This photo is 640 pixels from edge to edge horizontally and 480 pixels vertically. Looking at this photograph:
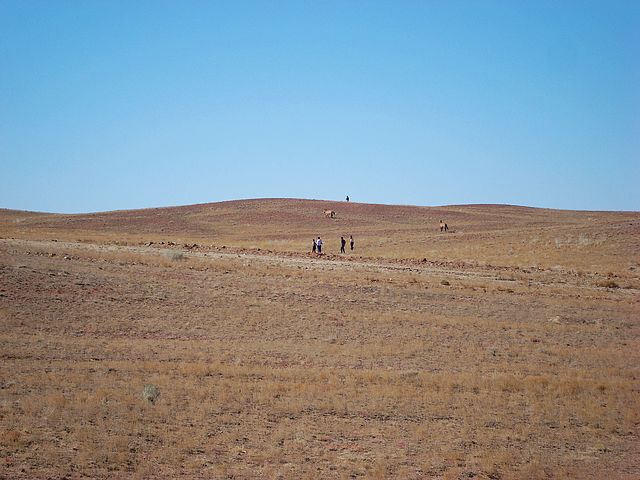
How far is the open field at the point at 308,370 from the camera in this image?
1274 centimetres

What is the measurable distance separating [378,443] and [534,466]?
9.41ft

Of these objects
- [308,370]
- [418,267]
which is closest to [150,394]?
[308,370]

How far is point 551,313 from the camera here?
29203 millimetres

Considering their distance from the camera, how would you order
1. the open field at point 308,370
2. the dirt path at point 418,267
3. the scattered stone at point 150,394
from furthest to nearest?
the dirt path at point 418,267
the scattered stone at point 150,394
the open field at point 308,370

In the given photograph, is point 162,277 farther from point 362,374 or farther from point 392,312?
point 362,374

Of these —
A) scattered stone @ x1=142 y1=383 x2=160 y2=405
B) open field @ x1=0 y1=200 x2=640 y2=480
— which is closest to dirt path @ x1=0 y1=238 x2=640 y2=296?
open field @ x1=0 y1=200 x2=640 y2=480

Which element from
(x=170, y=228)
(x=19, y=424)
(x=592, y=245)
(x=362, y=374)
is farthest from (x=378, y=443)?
(x=170, y=228)

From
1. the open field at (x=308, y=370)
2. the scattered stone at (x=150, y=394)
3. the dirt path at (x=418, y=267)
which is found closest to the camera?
the open field at (x=308, y=370)

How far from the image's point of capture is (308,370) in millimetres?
18703

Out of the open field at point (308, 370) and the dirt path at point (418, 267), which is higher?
the dirt path at point (418, 267)

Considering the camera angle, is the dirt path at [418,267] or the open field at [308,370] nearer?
the open field at [308,370]

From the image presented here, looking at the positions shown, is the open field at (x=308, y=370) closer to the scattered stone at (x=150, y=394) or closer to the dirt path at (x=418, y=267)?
the scattered stone at (x=150, y=394)

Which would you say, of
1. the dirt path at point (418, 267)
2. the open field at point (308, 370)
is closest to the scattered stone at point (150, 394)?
the open field at point (308, 370)

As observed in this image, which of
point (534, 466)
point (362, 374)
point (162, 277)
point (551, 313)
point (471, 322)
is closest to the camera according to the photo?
point (534, 466)
